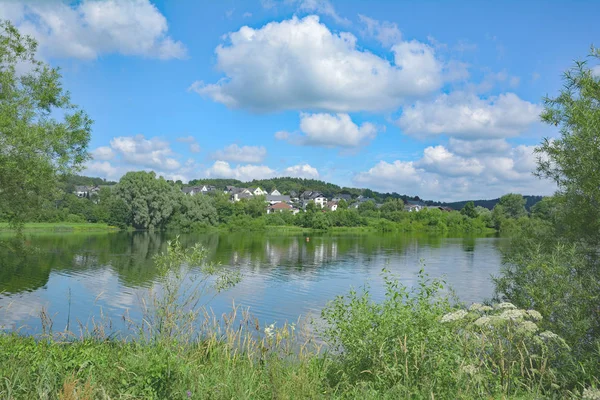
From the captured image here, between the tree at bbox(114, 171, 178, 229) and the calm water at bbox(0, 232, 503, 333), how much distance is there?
29.3 m

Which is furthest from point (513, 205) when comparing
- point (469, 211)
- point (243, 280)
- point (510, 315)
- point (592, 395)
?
point (592, 395)

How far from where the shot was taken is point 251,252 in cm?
4684

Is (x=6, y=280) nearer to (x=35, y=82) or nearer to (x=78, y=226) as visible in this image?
(x=35, y=82)

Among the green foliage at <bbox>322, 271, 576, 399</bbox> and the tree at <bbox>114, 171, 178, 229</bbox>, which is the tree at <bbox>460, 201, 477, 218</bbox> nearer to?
the tree at <bbox>114, 171, 178, 229</bbox>

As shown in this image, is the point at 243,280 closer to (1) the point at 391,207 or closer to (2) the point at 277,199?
(1) the point at 391,207

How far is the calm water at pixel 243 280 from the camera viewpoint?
2006 cm

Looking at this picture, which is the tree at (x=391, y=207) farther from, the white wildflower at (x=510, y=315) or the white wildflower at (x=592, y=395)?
the white wildflower at (x=592, y=395)

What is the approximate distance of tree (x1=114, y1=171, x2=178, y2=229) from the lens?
79.2 m

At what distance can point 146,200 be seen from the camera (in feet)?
262

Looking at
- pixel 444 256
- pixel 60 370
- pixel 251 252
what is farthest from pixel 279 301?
pixel 444 256

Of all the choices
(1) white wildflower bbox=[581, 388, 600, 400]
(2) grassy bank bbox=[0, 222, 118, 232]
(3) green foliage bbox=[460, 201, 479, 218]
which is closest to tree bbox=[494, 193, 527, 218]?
(3) green foliage bbox=[460, 201, 479, 218]

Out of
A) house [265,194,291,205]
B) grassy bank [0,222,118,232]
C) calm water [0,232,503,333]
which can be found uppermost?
house [265,194,291,205]

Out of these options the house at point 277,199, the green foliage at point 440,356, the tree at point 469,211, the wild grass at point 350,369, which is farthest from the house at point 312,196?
the wild grass at point 350,369

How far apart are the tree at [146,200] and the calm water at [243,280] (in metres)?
29.3
